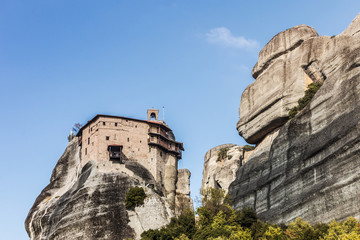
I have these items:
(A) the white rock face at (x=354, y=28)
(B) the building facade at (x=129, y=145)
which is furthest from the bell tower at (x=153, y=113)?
(A) the white rock face at (x=354, y=28)

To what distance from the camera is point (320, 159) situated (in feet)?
162

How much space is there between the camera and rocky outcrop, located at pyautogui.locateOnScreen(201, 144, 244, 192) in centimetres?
8862

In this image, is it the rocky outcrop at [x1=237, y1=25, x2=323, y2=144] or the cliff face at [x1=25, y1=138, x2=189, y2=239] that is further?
the cliff face at [x1=25, y1=138, x2=189, y2=239]

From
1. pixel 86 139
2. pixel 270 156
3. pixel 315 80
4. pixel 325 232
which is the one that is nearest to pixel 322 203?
pixel 325 232

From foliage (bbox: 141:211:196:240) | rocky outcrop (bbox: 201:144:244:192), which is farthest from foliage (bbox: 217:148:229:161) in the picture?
foliage (bbox: 141:211:196:240)

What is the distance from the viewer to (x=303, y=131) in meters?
55.6

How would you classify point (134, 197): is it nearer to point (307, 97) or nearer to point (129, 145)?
point (129, 145)

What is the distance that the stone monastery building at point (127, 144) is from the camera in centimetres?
8538

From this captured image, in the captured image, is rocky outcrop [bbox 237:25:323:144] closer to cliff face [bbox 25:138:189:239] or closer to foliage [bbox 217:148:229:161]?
cliff face [bbox 25:138:189:239]

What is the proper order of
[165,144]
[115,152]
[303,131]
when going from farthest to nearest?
1. [165,144]
2. [115,152]
3. [303,131]

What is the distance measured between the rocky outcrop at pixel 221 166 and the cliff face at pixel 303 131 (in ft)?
60.2

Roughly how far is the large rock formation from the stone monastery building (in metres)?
21.6

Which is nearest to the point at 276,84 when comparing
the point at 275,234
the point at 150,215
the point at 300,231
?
the point at 150,215

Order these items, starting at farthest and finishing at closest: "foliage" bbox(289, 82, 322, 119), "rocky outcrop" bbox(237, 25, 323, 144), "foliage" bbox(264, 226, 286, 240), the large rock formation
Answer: "rocky outcrop" bbox(237, 25, 323, 144) < "foliage" bbox(289, 82, 322, 119) < the large rock formation < "foliage" bbox(264, 226, 286, 240)
